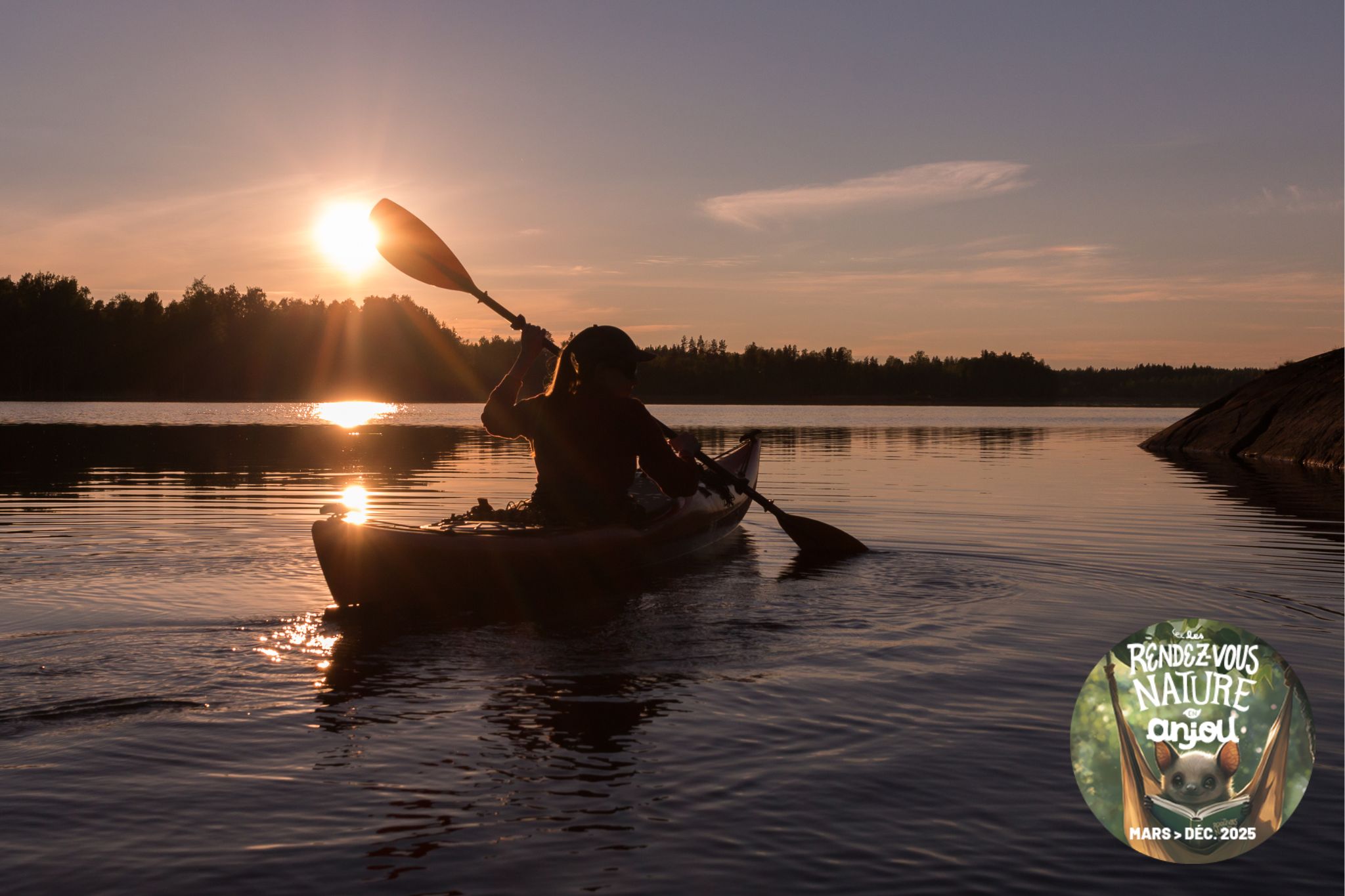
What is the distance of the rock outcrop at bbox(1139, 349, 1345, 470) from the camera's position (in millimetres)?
23266

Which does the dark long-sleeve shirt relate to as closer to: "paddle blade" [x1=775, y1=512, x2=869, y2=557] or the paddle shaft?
the paddle shaft

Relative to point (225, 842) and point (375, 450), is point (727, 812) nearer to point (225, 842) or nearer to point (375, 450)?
point (225, 842)

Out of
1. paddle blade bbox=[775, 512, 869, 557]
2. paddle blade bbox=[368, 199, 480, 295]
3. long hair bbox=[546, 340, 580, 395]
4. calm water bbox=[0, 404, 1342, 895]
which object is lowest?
calm water bbox=[0, 404, 1342, 895]

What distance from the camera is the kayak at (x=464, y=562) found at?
7.21 m

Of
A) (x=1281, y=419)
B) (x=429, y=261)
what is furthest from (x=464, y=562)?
(x=1281, y=419)

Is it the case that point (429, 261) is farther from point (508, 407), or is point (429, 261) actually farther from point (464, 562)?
point (464, 562)

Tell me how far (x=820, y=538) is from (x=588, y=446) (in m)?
3.60

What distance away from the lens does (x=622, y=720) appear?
16.4ft

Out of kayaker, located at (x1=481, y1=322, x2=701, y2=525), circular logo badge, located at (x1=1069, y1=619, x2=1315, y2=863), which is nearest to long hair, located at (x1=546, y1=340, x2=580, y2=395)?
kayaker, located at (x1=481, y1=322, x2=701, y2=525)

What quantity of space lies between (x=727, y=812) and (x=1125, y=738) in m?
1.40

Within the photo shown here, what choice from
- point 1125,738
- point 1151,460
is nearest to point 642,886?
point 1125,738

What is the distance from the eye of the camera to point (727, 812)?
12.8ft

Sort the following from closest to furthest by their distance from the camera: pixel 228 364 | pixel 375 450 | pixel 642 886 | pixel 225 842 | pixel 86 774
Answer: pixel 642 886 → pixel 225 842 → pixel 86 774 → pixel 375 450 → pixel 228 364

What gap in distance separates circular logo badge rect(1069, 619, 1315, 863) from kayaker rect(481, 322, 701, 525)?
179 inches
